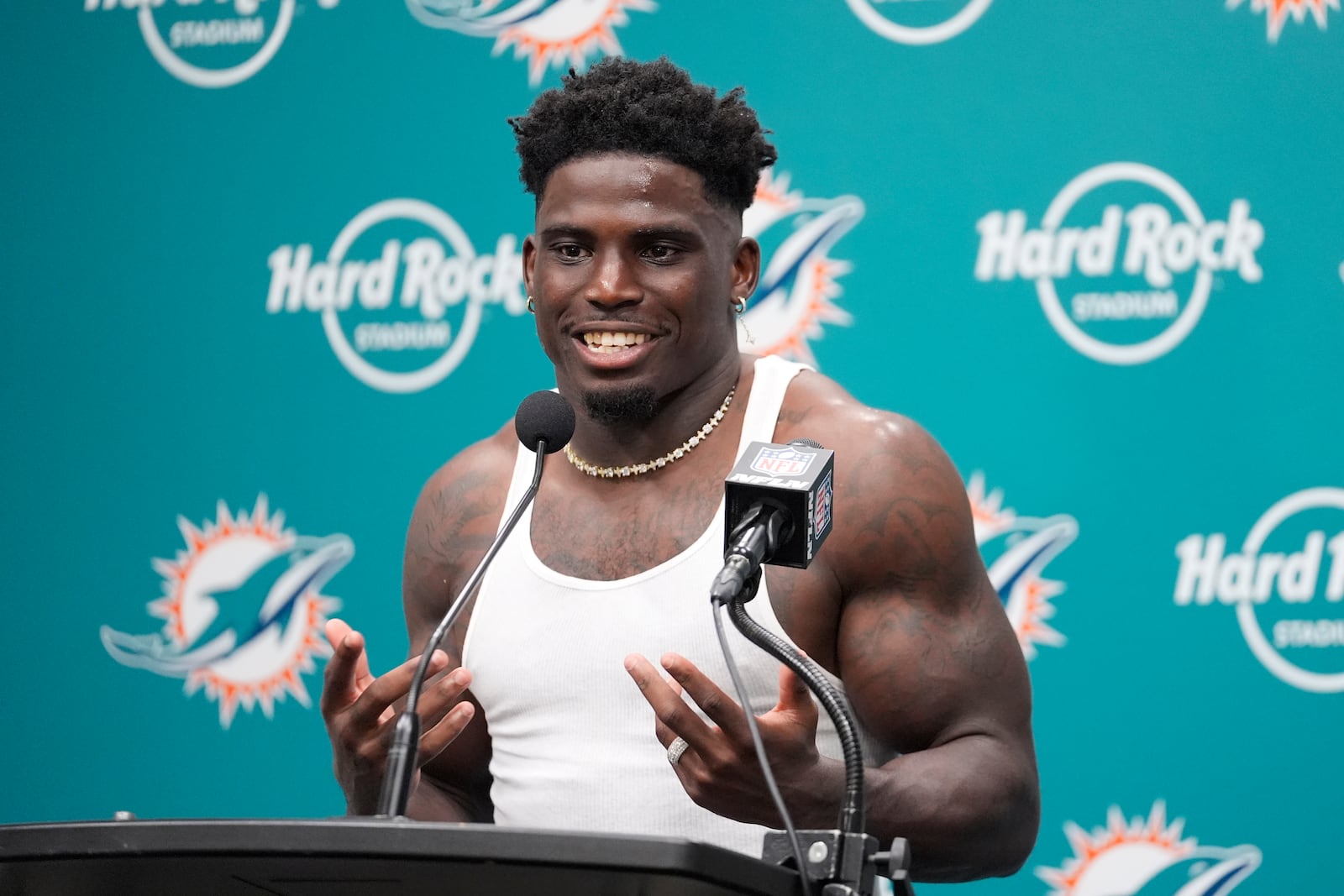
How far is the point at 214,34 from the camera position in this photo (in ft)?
10.9

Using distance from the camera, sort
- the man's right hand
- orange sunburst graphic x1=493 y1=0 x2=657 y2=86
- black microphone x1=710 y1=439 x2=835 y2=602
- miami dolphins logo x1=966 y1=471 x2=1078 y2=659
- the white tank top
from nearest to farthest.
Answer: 1. black microphone x1=710 y1=439 x2=835 y2=602
2. the man's right hand
3. the white tank top
4. miami dolphins logo x1=966 y1=471 x2=1078 y2=659
5. orange sunburst graphic x1=493 y1=0 x2=657 y2=86

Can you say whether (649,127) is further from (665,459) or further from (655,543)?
(655,543)

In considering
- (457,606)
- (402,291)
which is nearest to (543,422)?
(457,606)

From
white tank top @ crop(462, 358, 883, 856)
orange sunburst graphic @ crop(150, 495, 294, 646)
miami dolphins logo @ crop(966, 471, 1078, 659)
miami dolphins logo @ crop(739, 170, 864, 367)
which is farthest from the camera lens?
orange sunburst graphic @ crop(150, 495, 294, 646)

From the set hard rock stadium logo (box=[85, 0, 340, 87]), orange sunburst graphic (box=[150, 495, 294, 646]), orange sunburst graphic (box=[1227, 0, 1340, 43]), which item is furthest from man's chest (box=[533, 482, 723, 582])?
hard rock stadium logo (box=[85, 0, 340, 87])

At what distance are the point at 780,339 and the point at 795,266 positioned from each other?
137mm

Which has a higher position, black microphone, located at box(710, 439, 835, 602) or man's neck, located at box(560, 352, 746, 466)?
man's neck, located at box(560, 352, 746, 466)

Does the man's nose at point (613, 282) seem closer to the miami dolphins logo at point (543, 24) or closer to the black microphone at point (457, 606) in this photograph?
the black microphone at point (457, 606)

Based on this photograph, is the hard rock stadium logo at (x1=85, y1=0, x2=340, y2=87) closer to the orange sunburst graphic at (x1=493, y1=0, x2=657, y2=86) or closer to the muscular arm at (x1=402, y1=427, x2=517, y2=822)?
the orange sunburst graphic at (x1=493, y1=0, x2=657, y2=86)

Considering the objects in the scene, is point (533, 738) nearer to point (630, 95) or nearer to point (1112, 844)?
point (630, 95)

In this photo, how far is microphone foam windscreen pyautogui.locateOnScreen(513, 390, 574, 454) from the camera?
5.10ft

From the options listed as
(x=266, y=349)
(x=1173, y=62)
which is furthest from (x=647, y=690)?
(x=266, y=349)

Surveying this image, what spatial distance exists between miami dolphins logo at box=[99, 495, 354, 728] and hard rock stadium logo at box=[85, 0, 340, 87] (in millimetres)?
905

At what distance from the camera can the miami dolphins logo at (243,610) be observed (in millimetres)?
3139
